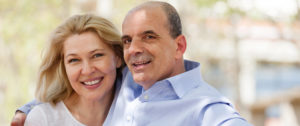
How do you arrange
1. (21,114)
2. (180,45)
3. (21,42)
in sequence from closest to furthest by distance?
(180,45), (21,114), (21,42)

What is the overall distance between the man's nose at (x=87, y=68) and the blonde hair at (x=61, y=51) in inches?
8.0

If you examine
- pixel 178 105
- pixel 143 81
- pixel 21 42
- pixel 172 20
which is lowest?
pixel 21 42

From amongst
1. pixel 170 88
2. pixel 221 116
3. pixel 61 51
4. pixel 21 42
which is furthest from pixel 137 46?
pixel 21 42

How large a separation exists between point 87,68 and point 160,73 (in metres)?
0.51

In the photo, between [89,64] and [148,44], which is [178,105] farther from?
[89,64]

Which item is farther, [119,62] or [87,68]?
[119,62]

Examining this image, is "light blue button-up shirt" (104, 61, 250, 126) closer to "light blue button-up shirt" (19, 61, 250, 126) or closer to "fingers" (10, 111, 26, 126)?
"light blue button-up shirt" (19, 61, 250, 126)

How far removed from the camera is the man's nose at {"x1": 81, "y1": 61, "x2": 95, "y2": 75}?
8.08ft

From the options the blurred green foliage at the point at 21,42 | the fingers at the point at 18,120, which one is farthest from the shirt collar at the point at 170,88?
the blurred green foliage at the point at 21,42

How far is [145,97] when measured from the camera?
227 cm

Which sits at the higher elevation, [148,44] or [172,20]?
[172,20]

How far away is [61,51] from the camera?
2.68 meters

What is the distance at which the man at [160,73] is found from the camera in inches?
85.2

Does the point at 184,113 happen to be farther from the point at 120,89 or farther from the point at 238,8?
the point at 238,8
